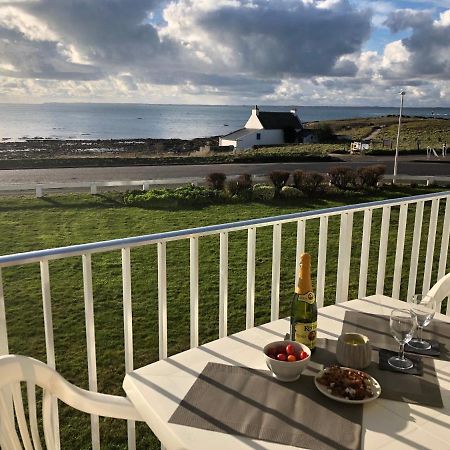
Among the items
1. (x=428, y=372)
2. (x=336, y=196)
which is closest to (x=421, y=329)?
(x=428, y=372)

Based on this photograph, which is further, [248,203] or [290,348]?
[248,203]

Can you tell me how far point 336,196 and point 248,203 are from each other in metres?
2.36

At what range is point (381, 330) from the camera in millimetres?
1627

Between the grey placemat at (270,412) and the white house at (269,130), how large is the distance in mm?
38768

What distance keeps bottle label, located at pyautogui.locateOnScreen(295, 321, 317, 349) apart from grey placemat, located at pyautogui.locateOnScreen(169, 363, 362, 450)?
15 cm

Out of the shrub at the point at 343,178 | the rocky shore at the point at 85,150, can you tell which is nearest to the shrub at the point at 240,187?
the shrub at the point at 343,178

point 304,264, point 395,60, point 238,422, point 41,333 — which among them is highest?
point 395,60

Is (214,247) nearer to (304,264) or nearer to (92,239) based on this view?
(92,239)

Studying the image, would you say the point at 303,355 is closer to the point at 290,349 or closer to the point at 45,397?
the point at 290,349

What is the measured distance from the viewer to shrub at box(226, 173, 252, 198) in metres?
11.4

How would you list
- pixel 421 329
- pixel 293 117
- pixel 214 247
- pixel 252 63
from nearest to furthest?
pixel 421 329, pixel 214 247, pixel 252 63, pixel 293 117

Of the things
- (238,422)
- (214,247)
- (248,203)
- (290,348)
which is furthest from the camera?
(248,203)

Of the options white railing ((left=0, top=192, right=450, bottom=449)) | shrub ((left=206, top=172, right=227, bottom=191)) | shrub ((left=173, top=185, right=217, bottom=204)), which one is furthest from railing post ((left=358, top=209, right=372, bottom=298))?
shrub ((left=206, top=172, right=227, bottom=191))

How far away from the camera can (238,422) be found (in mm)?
1131
